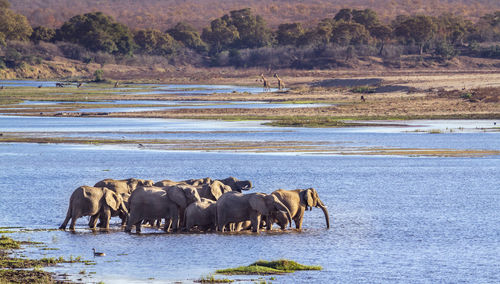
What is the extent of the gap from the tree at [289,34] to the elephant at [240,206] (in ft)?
469

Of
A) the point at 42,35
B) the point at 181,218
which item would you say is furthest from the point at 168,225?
the point at 42,35

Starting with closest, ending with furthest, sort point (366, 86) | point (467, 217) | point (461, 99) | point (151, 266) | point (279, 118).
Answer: point (151, 266) < point (467, 217) < point (279, 118) < point (461, 99) < point (366, 86)

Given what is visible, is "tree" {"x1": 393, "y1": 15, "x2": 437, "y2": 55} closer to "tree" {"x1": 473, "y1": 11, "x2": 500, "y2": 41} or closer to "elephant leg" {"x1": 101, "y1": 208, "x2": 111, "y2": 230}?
"tree" {"x1": 473, "y1": 11, "x2": 500, "y2": 41}

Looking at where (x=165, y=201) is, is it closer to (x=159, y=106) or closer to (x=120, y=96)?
(x=159, y=106)

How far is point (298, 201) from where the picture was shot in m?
23.8

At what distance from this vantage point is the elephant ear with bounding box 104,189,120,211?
23734 millimetres

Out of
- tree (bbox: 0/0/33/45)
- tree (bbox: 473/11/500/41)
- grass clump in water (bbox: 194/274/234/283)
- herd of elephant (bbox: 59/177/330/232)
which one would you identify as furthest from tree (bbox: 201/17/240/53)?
grass clump in water (bbox: 194/274/234/283)

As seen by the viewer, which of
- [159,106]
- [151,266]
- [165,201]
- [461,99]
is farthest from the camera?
[159,106]

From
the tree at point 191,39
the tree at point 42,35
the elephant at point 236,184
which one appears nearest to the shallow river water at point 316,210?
the elephant at point 236,184

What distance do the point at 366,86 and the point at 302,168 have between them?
56.2 m

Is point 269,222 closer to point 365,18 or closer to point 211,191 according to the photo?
point 211,191

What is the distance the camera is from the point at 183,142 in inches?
1972

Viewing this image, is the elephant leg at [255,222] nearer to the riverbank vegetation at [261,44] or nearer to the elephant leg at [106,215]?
the elephant leg at [106,215]

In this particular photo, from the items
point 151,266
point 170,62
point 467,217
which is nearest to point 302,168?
point 467,217
